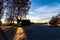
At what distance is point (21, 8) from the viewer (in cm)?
4162

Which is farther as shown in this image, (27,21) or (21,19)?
(21,19)

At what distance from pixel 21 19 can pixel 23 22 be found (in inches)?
144

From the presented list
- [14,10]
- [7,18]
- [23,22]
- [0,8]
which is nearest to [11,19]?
[7,18]

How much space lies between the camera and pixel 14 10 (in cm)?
4206

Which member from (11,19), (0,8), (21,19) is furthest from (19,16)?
(0,8)

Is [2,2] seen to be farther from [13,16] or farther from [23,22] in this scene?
[13,16]

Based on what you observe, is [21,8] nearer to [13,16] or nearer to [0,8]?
[13,16]

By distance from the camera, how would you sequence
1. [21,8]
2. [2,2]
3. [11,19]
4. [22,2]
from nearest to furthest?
[2,2] < [22,2] < [21,8] < [11,19]

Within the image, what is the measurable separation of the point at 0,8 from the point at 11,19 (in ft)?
73.6

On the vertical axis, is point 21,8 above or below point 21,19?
above

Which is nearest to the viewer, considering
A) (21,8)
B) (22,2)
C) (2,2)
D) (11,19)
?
(2,2)

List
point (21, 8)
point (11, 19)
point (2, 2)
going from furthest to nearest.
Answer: point (11, 19) → point (21, 8) → point (2, 2)

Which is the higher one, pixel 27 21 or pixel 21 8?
pixel 21 8

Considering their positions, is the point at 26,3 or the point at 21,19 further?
the point at 21,19
